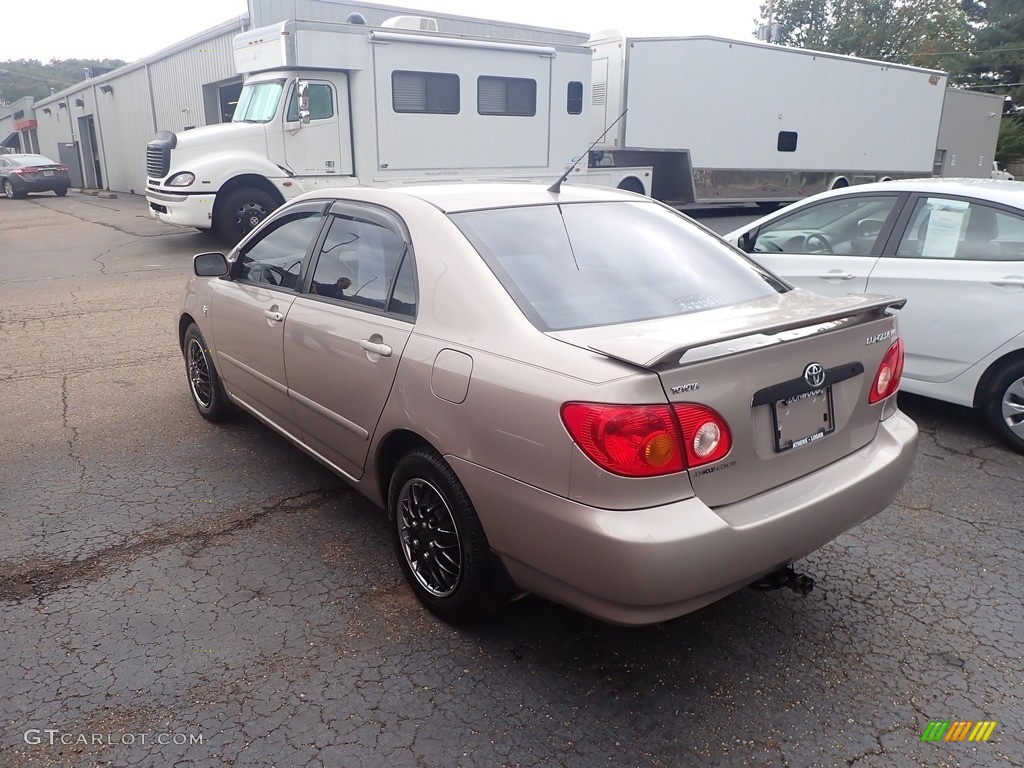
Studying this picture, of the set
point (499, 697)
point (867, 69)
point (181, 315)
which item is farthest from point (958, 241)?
point (867, 69)

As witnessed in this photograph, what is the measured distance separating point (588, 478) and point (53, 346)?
6.49 metres

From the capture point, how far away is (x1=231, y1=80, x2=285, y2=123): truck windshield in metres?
12.1

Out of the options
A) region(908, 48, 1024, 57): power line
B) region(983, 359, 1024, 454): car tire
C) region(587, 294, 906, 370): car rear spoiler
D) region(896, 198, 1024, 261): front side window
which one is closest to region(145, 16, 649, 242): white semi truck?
region(896, 198, 1024, 261): front side window

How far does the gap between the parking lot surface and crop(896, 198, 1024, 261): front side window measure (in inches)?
47.6

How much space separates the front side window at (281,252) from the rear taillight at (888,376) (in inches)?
102

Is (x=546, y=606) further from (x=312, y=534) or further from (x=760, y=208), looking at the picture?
(x=760, y=208)

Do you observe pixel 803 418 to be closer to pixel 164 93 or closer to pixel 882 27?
pixel 164 93

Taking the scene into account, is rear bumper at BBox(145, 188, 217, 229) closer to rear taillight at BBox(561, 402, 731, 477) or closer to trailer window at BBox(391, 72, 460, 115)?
trailer window at BBox(391, 72, 460, 115)

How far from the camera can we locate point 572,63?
14047mm

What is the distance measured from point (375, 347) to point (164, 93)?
2379 cm

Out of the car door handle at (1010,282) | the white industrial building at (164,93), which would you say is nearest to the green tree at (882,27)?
the white industrial building at (164,93)

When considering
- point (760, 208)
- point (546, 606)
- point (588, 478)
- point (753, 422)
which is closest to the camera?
point (588, 478)

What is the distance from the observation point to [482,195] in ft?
11.4

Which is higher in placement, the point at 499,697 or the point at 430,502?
the point at 430,502
